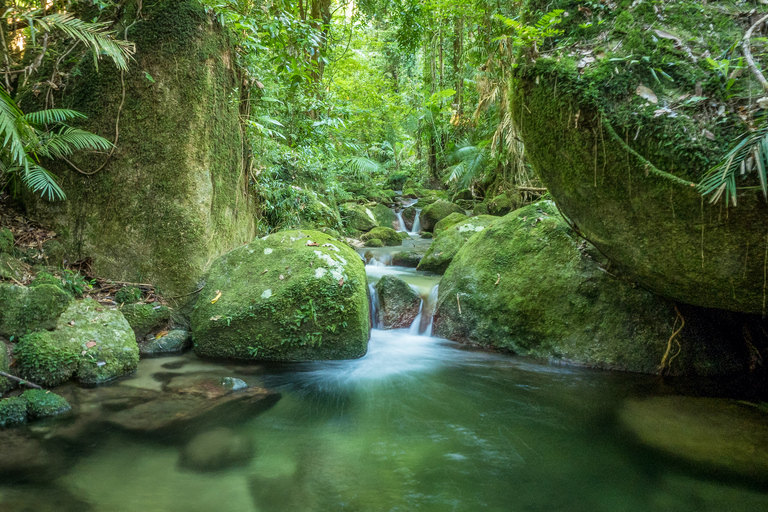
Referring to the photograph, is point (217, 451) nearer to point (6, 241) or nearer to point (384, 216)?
point (6, 241)

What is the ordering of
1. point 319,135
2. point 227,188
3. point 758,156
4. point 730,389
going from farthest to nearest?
point 319,135 → point 227,188 → point 730,389 → point 758,156

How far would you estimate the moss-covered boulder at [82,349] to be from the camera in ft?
12.1

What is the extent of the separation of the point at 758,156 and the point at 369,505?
9.92 feet

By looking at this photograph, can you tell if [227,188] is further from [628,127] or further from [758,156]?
[758,156]

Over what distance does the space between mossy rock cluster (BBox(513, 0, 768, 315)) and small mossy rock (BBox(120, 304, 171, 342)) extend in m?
4.39

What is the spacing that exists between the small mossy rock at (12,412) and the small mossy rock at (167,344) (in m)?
1.48

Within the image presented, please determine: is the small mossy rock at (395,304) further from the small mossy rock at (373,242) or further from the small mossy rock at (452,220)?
the small mossy rock at (373,242)

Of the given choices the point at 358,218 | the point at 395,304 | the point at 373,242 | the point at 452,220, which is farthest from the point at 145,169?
the point at 358,218

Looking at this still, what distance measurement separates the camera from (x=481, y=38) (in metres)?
10.6

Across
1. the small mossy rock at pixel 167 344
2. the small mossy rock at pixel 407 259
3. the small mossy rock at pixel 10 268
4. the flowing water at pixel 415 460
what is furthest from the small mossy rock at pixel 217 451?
the small mossy rock at pixel 407 259

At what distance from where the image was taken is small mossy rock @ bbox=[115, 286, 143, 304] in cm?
491

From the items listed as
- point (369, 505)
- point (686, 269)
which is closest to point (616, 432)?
point (686, 269)

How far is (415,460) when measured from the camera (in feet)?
10.1

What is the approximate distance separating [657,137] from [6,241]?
238 inches
